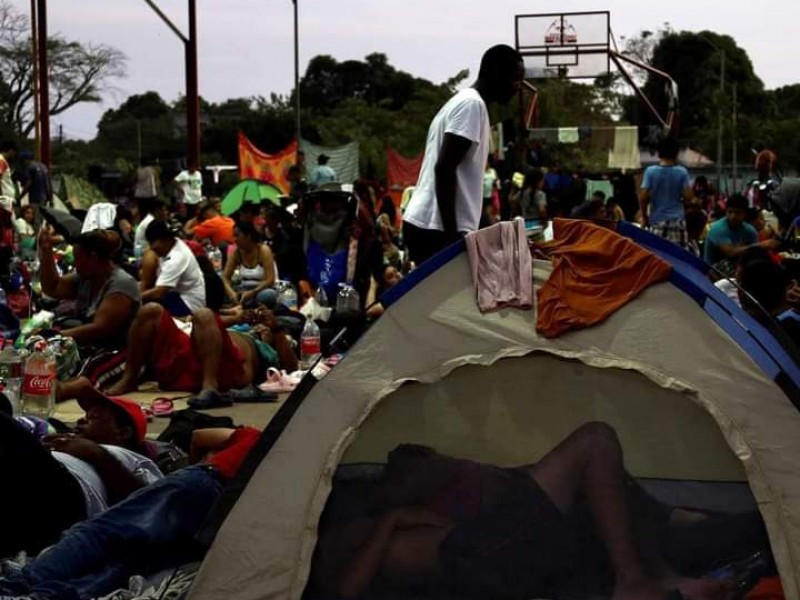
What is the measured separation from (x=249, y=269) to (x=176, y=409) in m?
4.09

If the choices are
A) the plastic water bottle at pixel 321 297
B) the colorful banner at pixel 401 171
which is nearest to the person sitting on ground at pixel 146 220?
the plastic water bottle at pixel 321 297

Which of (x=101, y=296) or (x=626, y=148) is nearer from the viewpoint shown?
(x=101, y=296)

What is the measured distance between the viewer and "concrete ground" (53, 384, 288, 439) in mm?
7945

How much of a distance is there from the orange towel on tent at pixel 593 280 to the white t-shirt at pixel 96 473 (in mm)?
1876

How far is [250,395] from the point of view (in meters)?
8.78

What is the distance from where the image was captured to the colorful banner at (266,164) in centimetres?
2561

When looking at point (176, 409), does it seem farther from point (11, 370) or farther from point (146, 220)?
point (146, 220)

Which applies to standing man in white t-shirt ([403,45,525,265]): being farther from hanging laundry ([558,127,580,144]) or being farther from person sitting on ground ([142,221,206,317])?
hanging laundry ([558,127,580,144])

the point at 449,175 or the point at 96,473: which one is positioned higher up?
the point at 449,175

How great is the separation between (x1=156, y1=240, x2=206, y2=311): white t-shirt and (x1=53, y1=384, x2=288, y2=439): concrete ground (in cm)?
147

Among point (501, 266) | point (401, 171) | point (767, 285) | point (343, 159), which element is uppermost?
point (343, 159)

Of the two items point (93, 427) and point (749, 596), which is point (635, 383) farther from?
point (93, 427)

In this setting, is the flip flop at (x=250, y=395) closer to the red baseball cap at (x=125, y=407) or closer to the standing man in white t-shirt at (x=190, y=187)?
the red baseball cap at (x=125, y=407)

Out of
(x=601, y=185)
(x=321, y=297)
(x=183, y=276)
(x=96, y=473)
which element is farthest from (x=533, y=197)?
(x=96, y=473)
